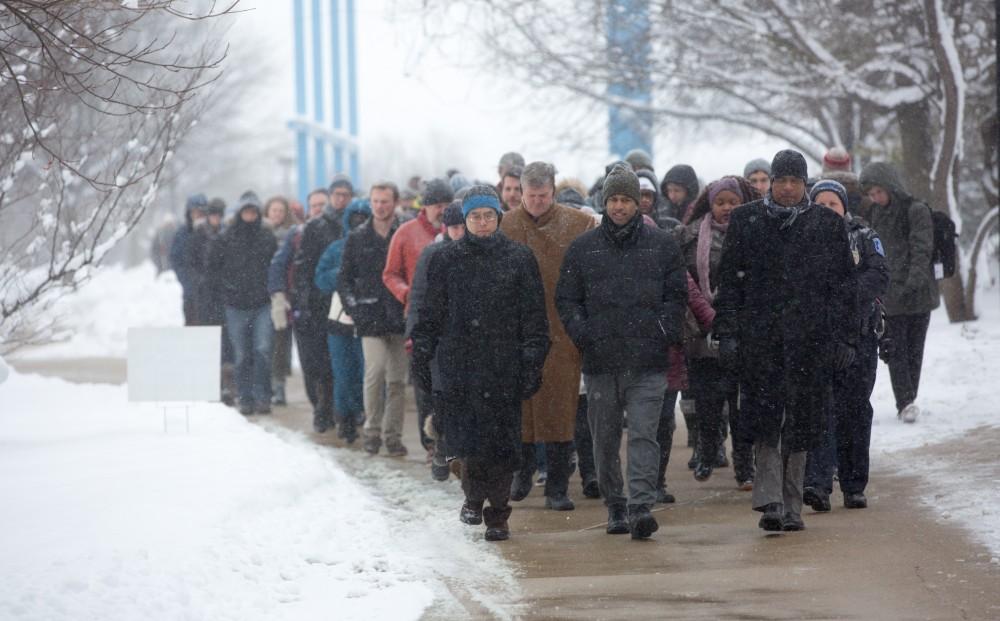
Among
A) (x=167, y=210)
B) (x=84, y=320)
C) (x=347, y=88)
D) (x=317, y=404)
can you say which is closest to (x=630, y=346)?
(x=317, y=404)

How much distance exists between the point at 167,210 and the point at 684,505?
187 ft

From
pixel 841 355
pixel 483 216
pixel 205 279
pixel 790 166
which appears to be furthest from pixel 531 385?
pixel 205 279

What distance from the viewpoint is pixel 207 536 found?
25.1 feet

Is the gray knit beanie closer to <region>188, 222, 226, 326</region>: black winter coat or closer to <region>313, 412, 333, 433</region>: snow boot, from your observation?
<region>313, 412, 333, 433</region>: snow boot

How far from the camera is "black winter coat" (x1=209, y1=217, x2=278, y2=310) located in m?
15.2

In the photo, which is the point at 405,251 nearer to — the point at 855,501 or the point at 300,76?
the point at 855,501

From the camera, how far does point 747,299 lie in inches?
336

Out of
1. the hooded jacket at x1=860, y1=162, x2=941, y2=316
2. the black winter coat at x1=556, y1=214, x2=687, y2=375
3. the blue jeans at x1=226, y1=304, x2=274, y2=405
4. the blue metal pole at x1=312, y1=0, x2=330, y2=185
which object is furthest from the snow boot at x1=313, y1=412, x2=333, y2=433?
the blue metal pole at x1=312, y1=0, x2=330, y2=185

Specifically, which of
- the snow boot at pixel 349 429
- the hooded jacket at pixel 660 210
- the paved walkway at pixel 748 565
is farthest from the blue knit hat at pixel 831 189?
the snow boot at pixel 349 429

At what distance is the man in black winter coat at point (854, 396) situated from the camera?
9125 millimetres

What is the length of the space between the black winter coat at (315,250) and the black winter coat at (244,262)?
1.20 meters

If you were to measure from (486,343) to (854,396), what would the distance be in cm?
230

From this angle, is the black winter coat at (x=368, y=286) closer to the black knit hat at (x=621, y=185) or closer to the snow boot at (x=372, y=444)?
the snow boot at (x=372, y=444)

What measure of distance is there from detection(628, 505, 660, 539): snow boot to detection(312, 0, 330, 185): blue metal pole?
108ft
